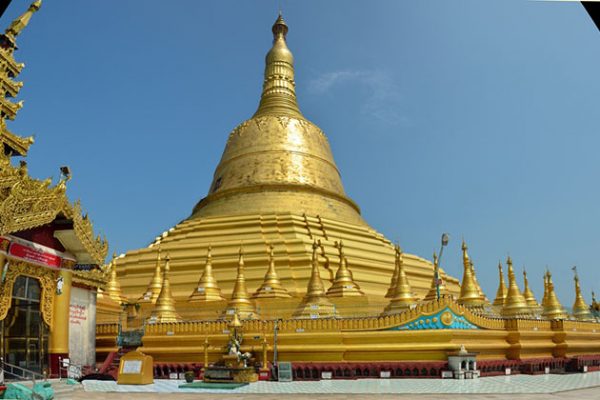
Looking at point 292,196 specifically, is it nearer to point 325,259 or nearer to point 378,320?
point 325,259

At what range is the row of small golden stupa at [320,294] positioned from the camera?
66.6 ft

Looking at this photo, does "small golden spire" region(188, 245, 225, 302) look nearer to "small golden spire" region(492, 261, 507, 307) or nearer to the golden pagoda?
the golden pagoda

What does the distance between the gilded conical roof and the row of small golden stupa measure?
19.4 ft

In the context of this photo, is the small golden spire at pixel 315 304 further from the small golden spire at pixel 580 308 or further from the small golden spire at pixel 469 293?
the small golden spire at pixel 580 308

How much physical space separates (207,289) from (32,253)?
9778 millimetres

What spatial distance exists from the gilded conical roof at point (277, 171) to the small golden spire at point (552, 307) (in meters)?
11.1

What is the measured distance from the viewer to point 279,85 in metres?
38.1

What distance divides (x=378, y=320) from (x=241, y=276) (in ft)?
22.7

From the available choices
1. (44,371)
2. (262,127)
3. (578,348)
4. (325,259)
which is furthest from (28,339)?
(262,127)

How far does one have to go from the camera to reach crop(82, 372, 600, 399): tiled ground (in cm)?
1248

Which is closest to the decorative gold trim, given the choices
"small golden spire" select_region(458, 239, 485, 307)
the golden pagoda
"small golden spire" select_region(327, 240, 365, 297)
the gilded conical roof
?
the golden pagoda

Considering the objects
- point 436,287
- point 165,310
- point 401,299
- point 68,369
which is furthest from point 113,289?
point 436,287

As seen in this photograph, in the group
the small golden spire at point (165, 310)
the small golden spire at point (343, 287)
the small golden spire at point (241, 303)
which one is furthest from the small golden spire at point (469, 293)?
the small golden spire at point (165, 310)

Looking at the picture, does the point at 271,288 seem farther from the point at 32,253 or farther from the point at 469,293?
the point at 32,253
